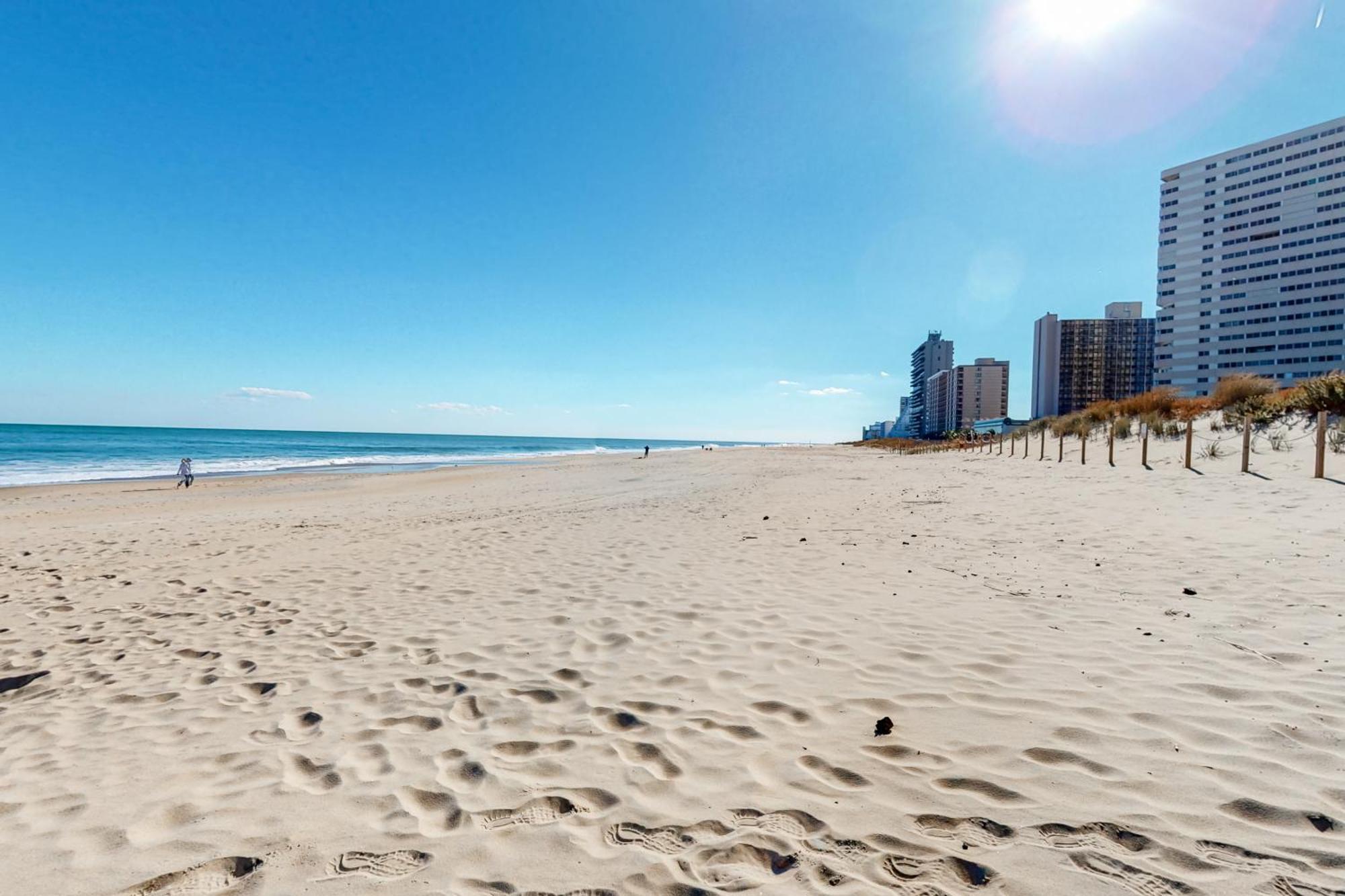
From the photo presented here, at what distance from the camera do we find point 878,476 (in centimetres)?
2052

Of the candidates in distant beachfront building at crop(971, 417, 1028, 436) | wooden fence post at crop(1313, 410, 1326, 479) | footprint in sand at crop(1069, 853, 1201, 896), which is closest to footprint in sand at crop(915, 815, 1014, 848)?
footprint in sand at crop(1069, 853, 1201, 896)

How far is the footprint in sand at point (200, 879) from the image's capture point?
83.1 inches

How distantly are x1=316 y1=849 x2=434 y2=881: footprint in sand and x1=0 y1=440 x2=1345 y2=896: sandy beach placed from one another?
0.01 meters

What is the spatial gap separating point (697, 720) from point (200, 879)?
90.7 inches

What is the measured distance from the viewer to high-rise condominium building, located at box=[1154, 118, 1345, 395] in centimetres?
6631

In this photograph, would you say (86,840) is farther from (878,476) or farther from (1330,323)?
(1330,323)

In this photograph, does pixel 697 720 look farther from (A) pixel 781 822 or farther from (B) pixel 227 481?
(B) pixel 227 481

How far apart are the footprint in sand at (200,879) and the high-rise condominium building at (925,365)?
6313 inches

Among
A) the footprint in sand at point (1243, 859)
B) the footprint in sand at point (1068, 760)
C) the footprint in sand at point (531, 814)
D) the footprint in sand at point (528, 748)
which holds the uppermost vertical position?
the footprint in sand at point (1243, 859)

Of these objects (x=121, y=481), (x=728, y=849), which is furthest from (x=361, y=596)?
(x=121, y=481)

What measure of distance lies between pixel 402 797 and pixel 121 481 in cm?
3532

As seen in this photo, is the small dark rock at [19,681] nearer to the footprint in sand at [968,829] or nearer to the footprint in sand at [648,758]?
the footprint in sand at [648,758]

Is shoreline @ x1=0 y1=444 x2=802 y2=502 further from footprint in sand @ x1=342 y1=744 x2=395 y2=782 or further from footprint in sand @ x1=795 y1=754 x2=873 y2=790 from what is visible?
footprint in sand @ x1=795 y1=754 x2=873 y2=790

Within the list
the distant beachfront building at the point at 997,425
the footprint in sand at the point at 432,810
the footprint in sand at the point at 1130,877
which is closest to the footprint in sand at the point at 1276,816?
the footprint in sand at the point at 1130,877
